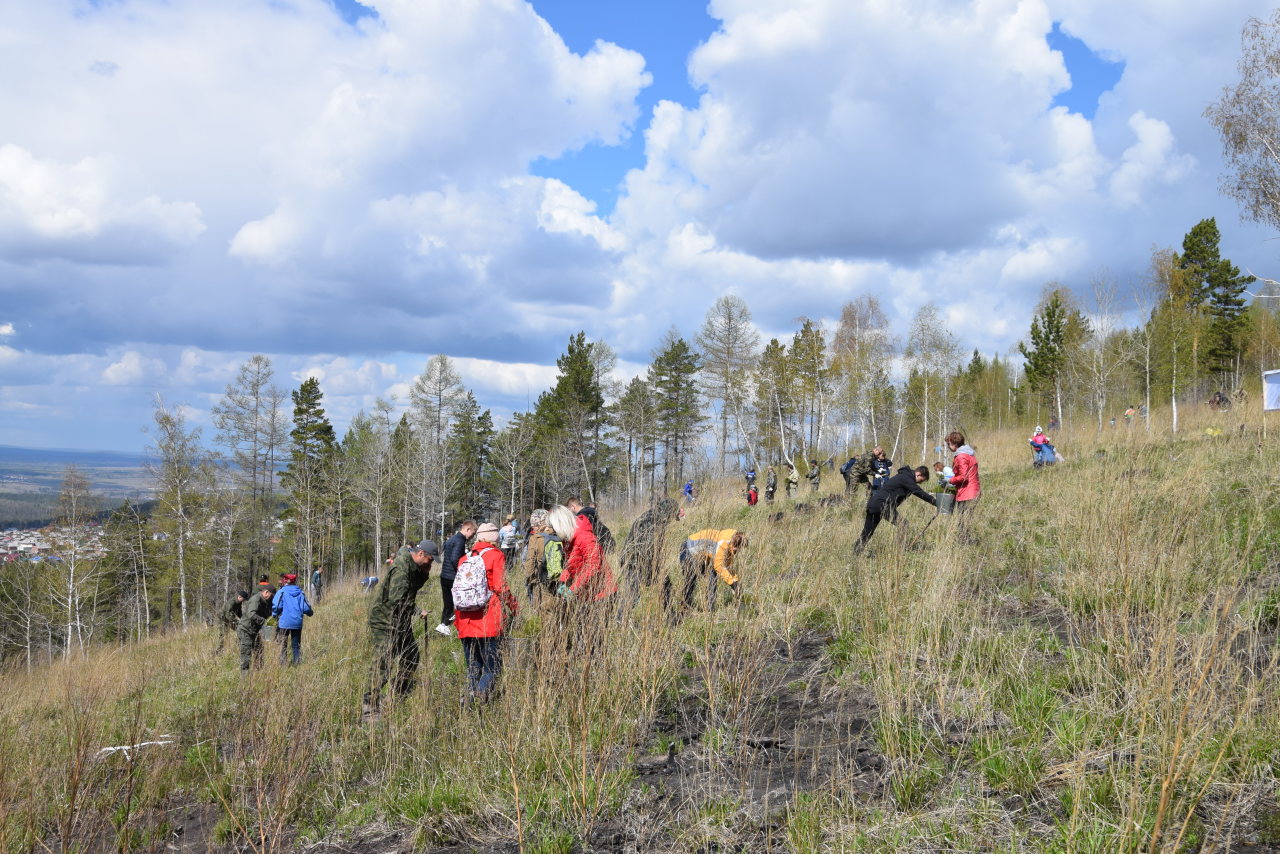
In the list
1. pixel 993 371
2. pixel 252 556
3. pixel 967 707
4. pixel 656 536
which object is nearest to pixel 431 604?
pixel 656 536

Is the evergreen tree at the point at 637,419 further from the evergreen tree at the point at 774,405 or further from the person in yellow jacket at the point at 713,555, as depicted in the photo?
the person in yellow jacket at the point at 713,555

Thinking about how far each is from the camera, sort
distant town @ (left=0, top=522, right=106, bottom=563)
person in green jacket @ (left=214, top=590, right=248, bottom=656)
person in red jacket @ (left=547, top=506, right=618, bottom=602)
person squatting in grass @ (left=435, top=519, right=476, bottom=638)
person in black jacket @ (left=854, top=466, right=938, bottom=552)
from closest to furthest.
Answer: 1. person in red jacket @ (left=547, top=506, right=618, bottom=602)
2. person squatting in grass @ (left=435, top=519, right=476, bottom=638)
3. person in black jacket @ (left=854, top=466, right=938, bottom=552)
4. person in green jacket @ (left=214, top=590, right=248, bottom=656)
5. distant town @ (left=0, top=522, right=106, bottom=563)

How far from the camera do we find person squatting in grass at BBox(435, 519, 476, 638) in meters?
7.20

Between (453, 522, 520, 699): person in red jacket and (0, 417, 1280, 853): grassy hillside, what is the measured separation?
372 millimetres

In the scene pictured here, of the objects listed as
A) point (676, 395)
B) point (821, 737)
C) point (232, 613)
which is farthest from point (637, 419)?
point (821, 737)

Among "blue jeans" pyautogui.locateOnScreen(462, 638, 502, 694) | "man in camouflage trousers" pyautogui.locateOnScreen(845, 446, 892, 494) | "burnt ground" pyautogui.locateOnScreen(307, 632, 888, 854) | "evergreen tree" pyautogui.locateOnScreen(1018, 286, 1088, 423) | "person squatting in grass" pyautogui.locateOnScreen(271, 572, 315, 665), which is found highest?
"evergreen tree" pyautogui.locateOnScreen(1018, 286, 1088, 423)

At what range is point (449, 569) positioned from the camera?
292 inches

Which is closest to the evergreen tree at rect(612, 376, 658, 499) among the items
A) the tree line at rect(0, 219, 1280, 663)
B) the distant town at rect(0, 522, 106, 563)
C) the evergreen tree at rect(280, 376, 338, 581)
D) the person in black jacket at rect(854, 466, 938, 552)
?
the tree line at rect(0, 219, 1280, 663)

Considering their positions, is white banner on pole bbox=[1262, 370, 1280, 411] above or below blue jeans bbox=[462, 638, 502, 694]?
above

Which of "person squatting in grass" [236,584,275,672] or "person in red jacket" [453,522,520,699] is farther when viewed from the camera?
"person squatting in grass" [236,584,275,672]

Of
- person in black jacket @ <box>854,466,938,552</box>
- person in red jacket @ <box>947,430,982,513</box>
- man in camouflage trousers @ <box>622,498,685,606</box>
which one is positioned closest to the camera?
man in camouflage trousers @ <box>622,498,685,606</box>

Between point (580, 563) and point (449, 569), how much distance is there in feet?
8.76

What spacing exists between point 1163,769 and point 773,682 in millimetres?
2143

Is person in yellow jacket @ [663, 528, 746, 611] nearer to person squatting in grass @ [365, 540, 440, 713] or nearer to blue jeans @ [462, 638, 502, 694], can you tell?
blue jeans @ [462, 638, 502, 694]
